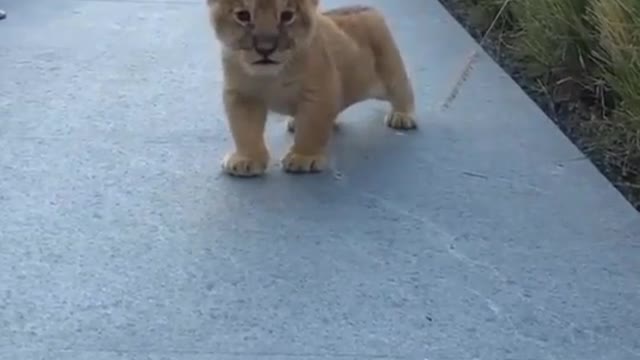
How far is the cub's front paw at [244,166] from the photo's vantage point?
17.1 ft

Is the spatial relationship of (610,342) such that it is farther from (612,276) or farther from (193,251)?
(193,251)

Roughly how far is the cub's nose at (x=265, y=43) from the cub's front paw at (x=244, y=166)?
1.26 ft

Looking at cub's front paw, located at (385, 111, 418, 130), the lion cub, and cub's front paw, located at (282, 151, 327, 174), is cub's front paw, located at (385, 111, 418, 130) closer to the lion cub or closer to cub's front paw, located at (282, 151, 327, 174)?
the lion cub

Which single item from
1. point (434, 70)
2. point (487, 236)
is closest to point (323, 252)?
point (487, 236)

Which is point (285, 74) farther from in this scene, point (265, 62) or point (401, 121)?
point (401, 121)

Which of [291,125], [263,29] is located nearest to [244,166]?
[263,29]

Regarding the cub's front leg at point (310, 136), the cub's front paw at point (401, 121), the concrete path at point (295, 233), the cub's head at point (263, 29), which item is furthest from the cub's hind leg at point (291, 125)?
the cub's head at point (263, 29)

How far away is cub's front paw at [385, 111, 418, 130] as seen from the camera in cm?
588

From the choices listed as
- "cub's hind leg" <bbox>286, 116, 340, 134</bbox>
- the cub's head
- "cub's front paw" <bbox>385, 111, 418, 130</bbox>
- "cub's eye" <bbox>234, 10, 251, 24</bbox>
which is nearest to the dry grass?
"cub's front paw" <bbox>385, 111, 418, 130</bbox>

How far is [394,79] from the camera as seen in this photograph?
577 centimetres

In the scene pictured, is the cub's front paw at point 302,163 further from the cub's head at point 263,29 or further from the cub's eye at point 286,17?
the cub's eye at point 286,17

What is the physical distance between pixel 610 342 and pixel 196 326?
3.45ft

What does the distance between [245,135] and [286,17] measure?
435 mm

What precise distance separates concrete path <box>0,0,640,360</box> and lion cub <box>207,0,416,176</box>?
0.11m
